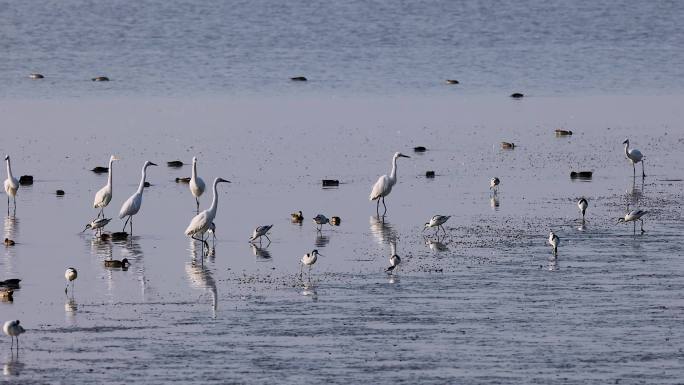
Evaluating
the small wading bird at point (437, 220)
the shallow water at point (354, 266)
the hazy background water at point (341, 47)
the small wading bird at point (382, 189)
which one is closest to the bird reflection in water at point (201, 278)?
the shallow water at point (354, 266)

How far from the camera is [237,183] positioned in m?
37.2

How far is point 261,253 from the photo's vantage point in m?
27.7

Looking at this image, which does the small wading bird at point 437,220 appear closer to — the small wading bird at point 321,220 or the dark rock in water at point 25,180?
the small wading bird at point 321,220

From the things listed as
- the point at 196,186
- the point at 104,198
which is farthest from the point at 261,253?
the point at 196,186

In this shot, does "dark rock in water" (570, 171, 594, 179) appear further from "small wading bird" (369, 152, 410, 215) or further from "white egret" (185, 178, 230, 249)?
"white egret" (185, 178, 230, 249)

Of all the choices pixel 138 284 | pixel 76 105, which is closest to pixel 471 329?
pixel 138 284

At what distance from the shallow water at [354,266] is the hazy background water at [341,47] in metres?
21.3

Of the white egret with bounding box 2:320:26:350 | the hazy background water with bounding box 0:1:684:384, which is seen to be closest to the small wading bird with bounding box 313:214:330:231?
the hazy background water with bounding box 0:1:684:384

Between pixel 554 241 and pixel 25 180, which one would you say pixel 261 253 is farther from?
pixel 25 180

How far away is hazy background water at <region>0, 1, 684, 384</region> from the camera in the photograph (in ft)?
65.2

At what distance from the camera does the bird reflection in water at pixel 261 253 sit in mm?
27109

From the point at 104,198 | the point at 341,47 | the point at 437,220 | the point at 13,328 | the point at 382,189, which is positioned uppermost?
the point at 341,47

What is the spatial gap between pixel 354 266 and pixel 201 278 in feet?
9.70

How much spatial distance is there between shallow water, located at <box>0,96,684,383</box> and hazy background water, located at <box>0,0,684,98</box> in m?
21.3
